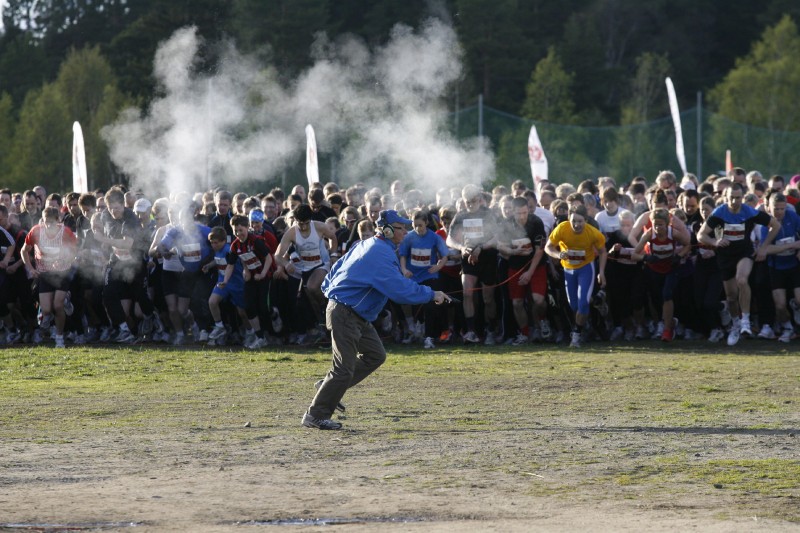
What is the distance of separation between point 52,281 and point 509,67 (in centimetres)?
2691

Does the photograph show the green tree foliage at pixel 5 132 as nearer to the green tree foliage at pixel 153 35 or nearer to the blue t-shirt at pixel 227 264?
the green tree foliage at pixel 153 35

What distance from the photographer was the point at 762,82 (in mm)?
51406

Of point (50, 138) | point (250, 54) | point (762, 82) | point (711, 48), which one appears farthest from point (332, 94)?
point (711, 48)

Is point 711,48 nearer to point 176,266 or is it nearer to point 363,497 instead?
point 176,266

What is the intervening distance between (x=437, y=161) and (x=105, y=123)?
981 cm

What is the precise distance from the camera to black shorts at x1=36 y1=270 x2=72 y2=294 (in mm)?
17328

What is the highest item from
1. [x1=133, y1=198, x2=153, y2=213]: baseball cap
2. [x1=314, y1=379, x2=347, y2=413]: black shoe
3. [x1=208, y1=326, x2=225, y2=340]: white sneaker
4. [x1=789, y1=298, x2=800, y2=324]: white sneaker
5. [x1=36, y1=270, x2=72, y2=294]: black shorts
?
[x1=133, y1=198, x2=153, y2=213]: baseball cap

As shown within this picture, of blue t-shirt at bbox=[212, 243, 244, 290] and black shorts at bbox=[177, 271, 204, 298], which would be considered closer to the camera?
blue t-shirt at bbox=[212, 243, 244, 290]

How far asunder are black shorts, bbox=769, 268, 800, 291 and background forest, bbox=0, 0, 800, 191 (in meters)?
10.5

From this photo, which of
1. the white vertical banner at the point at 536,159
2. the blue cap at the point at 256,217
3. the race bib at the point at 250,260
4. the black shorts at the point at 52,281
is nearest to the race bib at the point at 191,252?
the race bib at the point at 250,260

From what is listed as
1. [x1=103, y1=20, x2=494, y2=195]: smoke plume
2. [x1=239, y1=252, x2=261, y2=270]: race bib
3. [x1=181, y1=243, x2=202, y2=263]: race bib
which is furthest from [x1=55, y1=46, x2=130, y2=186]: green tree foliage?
[x1=239, y1=252, x2=261, y2=270]: race bib

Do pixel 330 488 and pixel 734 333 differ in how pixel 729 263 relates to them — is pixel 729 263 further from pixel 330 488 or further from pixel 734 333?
pixel 330 488

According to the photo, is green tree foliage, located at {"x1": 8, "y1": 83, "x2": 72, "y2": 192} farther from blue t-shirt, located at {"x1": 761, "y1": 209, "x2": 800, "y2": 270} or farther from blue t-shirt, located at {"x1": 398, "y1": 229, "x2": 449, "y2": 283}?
blue t-shirt, located at {"x1": 761, "y1": 209, "x2": 800, "y2": 270}

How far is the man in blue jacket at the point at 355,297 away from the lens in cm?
1028
